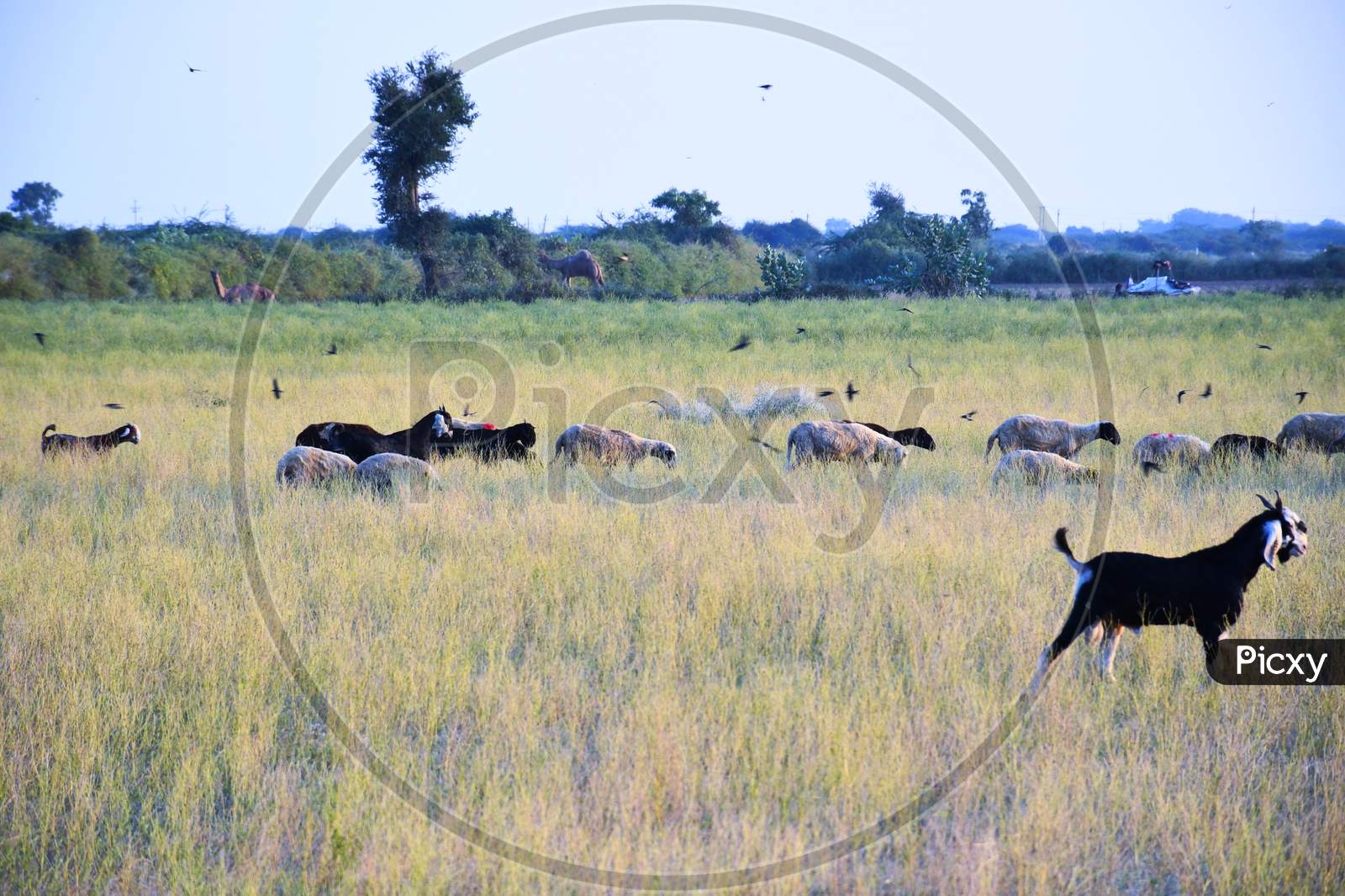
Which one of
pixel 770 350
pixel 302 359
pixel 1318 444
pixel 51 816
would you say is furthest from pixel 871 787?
pixel 302 359

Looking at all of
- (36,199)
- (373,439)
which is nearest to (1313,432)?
(373,439)

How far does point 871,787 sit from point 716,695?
3.31ft

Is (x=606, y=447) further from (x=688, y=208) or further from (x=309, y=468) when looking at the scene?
(x=688, y=208)

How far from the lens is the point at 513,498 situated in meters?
9.24

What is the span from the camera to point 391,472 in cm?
959

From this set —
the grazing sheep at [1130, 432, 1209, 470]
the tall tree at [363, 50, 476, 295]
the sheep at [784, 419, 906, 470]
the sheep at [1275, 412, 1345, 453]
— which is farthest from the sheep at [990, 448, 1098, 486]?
the tall tree at [363, 50, 476, 295]

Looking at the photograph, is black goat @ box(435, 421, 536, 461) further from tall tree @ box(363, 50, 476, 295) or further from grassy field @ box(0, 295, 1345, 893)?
tall tree @ box(363, 50, 476, 295)

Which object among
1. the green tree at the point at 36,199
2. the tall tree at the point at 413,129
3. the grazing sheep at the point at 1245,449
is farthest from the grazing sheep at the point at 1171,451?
the green tree at the point at 36,199

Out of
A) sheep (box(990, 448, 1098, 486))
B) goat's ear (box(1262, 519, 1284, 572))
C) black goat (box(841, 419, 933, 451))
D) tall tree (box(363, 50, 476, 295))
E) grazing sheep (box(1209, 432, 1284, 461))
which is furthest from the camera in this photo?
tall tree (box(363, 50, 476, 295))

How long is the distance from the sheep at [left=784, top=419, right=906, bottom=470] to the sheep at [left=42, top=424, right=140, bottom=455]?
26.5ft

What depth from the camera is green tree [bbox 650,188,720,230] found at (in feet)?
175

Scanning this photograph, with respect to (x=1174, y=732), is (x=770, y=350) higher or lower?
higher

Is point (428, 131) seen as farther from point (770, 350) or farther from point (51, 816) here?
point (51, 816)

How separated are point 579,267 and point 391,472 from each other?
30.3 metres
